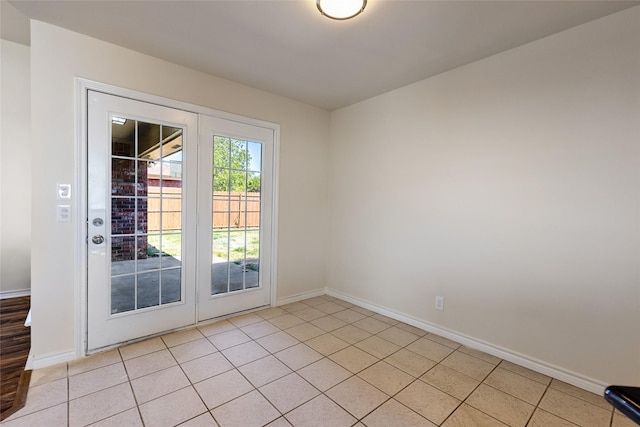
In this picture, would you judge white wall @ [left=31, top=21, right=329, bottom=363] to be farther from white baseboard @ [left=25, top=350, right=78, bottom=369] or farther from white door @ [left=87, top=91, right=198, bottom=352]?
white door @ [left=87, top=91, right=198, bottom=352]

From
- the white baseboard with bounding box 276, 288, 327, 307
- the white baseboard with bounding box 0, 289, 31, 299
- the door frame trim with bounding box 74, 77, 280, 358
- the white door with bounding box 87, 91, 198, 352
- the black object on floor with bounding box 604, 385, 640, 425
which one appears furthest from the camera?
the white baseboard with bounding box 276, 288, 327, 307

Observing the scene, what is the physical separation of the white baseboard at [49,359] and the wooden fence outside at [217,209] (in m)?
1.11

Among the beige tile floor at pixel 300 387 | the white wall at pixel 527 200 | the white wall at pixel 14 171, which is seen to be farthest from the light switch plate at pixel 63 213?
the white wall at pixel 527 200

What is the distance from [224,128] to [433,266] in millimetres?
2620

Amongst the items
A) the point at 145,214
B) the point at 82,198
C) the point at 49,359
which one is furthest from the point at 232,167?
the point at 49,359

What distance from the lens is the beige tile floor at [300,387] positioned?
5.61 ft

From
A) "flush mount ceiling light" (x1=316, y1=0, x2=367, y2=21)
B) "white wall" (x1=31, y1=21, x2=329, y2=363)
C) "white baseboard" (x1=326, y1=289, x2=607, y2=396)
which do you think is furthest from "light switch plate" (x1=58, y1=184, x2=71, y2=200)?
"white baseboard" (x1=326, y1=289, x2=607, y2=396)

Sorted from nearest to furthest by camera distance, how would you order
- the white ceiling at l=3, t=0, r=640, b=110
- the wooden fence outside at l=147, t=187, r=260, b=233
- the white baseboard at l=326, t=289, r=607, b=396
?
the white ceiling at l=3, t=0, r=640, b=110, the white baseboard at l=326, t=289, r=607, b=396, the wooden fence outside at l=147, t=187, r=260, b=233

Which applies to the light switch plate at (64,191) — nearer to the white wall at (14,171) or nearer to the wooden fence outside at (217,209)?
the wooden fence outside at (217,209)

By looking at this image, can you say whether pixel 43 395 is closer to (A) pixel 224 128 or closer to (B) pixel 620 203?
(A) pixel 224 128

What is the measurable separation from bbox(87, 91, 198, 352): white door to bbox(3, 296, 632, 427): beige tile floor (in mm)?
255

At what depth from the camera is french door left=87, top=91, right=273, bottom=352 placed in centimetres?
239

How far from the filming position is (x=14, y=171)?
333 centimetres

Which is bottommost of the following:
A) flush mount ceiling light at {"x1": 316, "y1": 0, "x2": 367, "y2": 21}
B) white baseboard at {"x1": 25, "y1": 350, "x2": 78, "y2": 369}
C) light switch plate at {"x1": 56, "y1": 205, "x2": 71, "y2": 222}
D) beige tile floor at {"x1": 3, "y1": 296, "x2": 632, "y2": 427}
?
A: beige tile floor at {"x1": 3, "y1": 296, "x2": 632, "y2": 427}
